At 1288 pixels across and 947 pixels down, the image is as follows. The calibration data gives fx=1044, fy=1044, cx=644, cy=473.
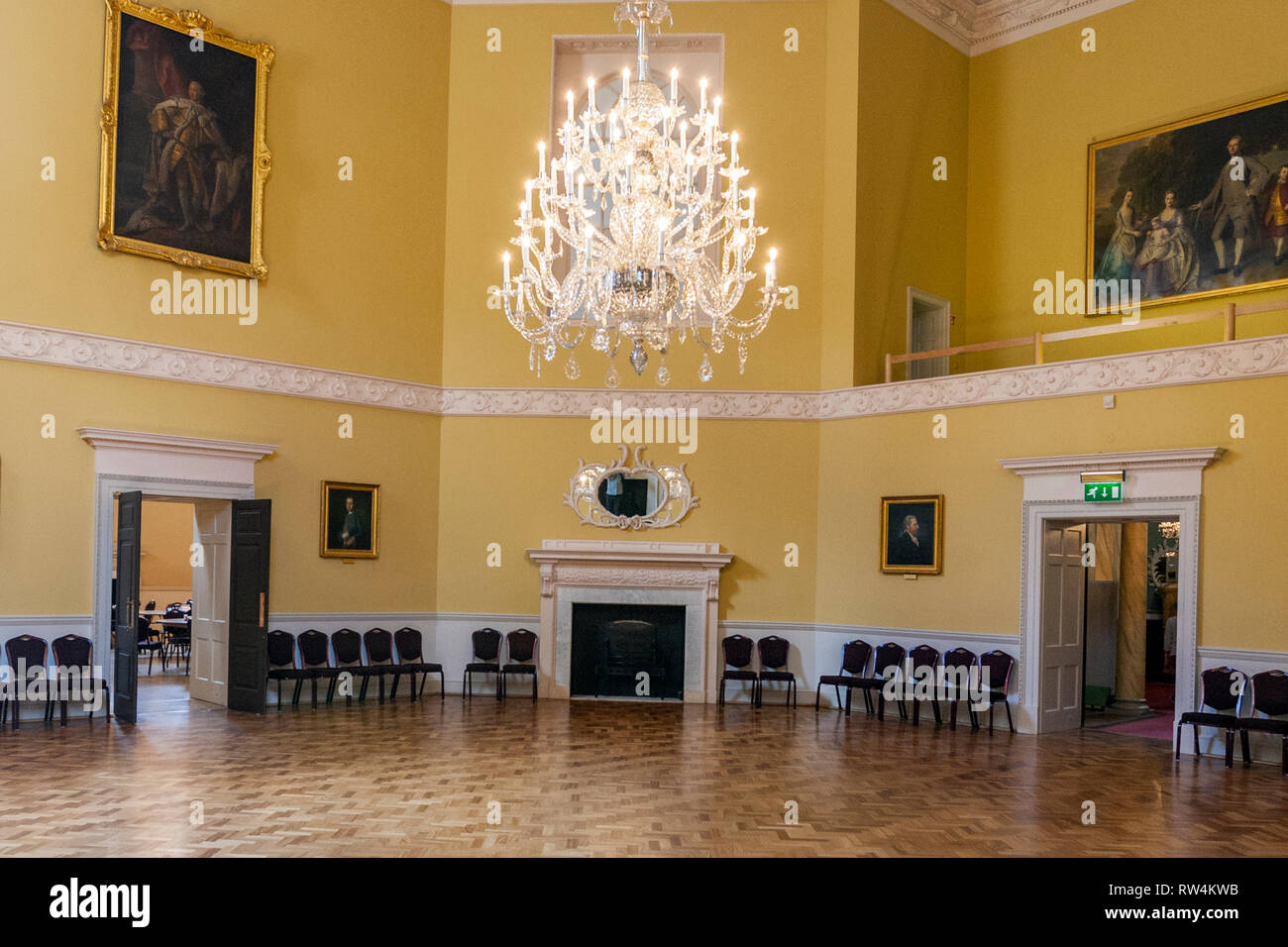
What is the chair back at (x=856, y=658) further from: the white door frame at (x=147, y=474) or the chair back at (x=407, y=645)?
the white door frame at (x=147, y=474)

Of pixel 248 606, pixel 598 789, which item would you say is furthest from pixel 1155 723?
pixel 248 606

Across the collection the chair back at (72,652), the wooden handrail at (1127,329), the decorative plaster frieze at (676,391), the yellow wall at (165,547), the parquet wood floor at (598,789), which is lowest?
the parquet wood floor at (598,789)

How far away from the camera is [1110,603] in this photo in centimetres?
1462

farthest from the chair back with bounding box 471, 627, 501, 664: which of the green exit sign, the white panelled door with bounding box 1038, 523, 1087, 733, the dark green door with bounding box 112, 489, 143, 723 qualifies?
the green exit sign

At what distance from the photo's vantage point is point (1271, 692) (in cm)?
974

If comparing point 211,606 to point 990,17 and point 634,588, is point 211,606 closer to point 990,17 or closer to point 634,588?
point 634,588

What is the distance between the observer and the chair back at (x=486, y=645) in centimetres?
1330

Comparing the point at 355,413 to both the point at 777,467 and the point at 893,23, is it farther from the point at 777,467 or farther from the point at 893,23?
the point at 893,23

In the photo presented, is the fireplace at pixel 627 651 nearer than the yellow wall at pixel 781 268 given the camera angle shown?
No

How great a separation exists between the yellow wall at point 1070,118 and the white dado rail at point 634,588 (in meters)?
5.00

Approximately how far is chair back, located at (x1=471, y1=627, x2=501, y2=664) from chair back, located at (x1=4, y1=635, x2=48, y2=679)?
15.9 ft

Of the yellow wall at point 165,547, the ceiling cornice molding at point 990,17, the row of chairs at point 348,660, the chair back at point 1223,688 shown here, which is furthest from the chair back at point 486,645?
the ceiling cornice molding at point 990,17

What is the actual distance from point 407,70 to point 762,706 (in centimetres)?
930

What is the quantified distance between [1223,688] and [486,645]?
8251mm
